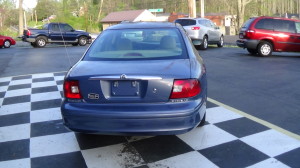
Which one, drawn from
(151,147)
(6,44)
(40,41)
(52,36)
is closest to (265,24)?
(151,147)

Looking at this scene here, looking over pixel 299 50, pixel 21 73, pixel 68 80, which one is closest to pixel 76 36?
pixel 21 73

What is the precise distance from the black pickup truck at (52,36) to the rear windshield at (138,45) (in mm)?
16546

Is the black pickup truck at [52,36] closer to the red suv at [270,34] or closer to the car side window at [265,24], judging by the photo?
the red suv at [270,34]

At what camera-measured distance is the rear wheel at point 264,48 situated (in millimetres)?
12523

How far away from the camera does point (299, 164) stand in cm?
333

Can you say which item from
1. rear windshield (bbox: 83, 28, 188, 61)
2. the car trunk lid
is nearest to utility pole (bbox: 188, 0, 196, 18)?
rear windshield (bbox: 83, 28, 188, 61)

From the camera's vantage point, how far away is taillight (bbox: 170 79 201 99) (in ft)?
10.9

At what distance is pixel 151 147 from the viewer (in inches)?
152

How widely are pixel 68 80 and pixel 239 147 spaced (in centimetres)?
207

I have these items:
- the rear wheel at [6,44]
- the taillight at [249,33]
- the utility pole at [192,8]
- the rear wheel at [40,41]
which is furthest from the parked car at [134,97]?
the rear wheel at [6,44]

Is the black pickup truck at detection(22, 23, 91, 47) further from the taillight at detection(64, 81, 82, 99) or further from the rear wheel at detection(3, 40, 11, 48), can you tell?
the taillight at detection(64, 81, 82, 99)

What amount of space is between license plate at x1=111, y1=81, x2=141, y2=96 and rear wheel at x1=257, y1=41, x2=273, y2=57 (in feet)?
33.6

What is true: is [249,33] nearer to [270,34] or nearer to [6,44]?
[270,34]

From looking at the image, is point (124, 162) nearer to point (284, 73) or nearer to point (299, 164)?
point (299, 164)
